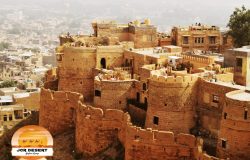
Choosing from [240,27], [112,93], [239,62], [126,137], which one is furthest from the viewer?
[240,27]

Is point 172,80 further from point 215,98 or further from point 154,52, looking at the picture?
point 154,52

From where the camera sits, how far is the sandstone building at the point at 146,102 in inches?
1441

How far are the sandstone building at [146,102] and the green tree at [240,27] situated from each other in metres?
8.19

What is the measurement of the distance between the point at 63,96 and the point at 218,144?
61.0ft

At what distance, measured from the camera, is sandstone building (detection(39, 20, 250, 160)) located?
3659cm

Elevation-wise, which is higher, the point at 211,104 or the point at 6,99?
the point at 211,104

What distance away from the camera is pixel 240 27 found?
5731 cm

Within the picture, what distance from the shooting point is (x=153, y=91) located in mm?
40938

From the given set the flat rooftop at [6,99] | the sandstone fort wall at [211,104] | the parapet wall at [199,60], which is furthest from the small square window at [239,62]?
the flat rooftop at [6,99]

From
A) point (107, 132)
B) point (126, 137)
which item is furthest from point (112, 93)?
point (126, 137)

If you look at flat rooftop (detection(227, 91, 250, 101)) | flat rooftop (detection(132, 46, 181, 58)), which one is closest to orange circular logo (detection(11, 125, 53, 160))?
flat rooftop (detection(227, 91, 250, 101))

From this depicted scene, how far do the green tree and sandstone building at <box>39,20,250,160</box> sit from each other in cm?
819

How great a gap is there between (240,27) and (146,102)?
1705cm

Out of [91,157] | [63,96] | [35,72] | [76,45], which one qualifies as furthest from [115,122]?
[35,72]
